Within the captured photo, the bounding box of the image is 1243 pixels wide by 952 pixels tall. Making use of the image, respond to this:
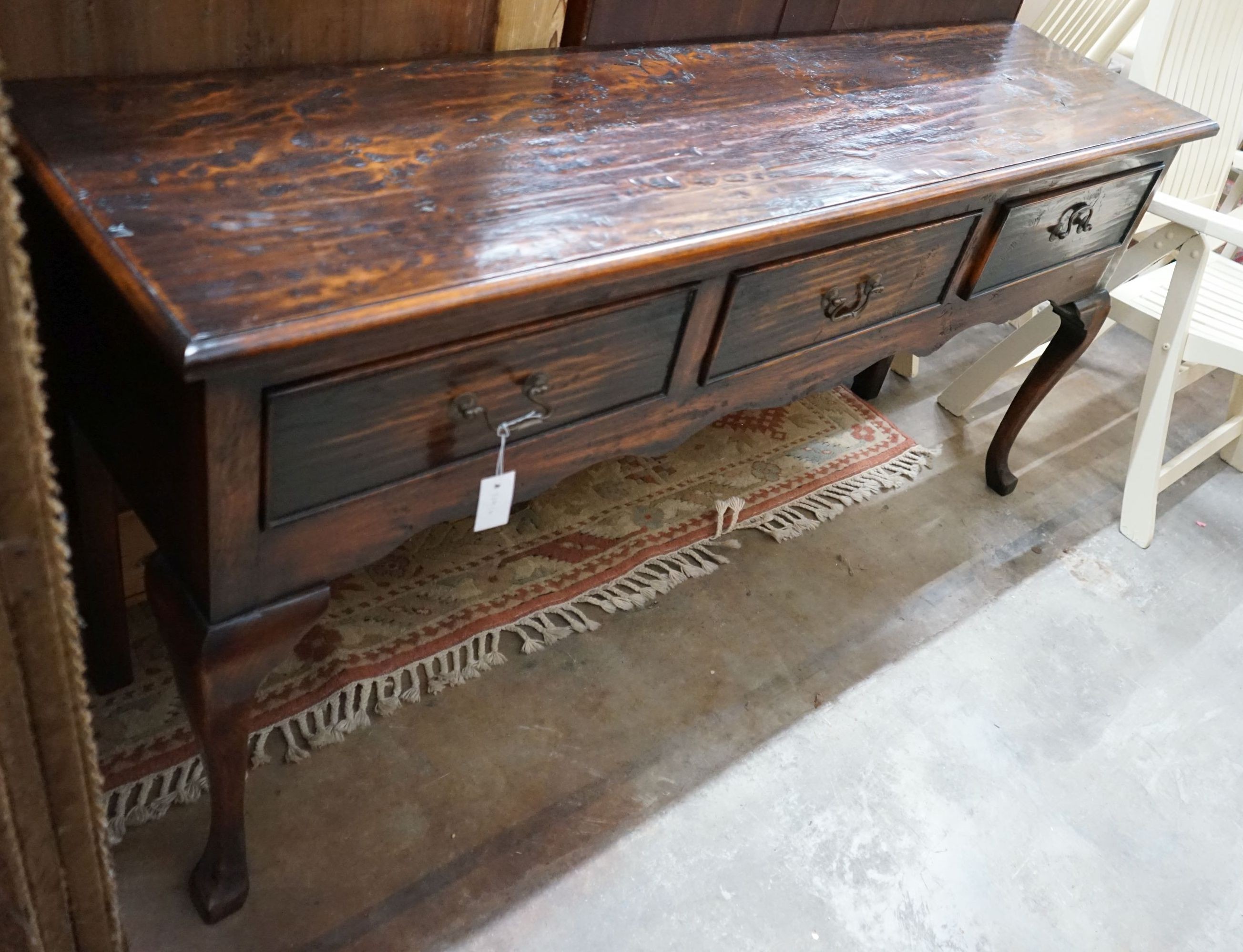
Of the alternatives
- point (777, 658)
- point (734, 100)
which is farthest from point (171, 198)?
point (777, 658)

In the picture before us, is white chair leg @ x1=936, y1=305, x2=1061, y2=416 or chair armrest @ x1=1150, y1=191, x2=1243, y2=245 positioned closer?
chair armrest @ x1=1150, y1=191, x2=1243, y2=245

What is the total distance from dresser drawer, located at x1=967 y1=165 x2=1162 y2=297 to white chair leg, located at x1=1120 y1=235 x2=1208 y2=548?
0.23 m

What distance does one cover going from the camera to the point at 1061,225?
1.59 meters

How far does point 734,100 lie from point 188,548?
2.89 feet

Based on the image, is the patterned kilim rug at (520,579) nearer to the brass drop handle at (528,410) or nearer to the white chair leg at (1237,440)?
the brass drop handle at (528,410)

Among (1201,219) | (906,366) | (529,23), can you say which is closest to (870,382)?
(906,366)

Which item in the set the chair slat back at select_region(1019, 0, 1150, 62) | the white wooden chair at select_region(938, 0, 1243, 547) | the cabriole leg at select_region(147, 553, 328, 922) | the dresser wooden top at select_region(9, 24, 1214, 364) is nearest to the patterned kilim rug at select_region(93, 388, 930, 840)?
the cabriole leg at select_region(147, 553, 328, 922)

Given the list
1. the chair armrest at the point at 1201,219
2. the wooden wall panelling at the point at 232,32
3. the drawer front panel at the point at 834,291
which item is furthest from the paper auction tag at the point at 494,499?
the chair armrest at the point at 1201,219

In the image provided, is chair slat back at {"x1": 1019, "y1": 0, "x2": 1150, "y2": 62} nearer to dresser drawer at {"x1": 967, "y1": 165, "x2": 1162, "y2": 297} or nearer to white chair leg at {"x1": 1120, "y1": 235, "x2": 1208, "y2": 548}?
white chair leg at {"x1": 1120, "y1": 235, "x2": 1208, "y2": 548}

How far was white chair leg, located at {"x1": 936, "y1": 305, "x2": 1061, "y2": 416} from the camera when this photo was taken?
86.0 inches

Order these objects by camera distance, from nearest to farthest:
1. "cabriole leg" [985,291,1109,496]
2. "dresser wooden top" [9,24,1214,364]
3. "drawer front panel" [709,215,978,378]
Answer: "dresser wooden top" [9,24,1214,364], "drawer front panel" [709,215,978,378], "cabriole leg" [985,291,1109,496]

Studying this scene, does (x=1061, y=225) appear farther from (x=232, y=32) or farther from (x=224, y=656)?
(x=224, y=656)

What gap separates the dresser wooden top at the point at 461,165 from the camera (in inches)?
33.4

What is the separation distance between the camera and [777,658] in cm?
170
